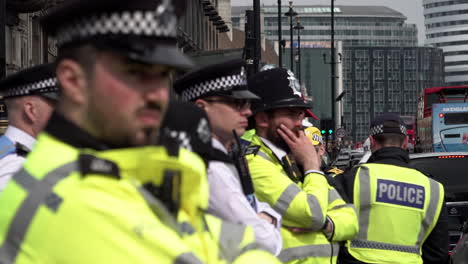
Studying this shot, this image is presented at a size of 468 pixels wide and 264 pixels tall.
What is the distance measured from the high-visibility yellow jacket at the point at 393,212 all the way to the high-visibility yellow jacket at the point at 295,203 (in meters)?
1.21

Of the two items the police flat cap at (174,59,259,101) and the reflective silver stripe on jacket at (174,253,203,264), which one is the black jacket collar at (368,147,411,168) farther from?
the reflective silver stripe on jacket at (174,253,203,264)

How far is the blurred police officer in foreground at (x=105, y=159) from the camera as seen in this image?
1782 millimetres

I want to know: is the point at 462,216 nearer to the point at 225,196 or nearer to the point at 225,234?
the point at 225,196

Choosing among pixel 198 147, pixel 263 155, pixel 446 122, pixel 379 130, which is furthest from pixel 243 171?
pixel 446 122

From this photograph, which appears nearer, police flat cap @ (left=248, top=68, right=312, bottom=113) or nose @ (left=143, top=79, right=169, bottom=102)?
nose @ (left=143, top=79, right=169, bottom=102)

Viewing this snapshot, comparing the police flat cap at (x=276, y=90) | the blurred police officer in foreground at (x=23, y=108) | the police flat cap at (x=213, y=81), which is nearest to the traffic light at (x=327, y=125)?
the blurred police officer in foreground at (x=23, y=108)

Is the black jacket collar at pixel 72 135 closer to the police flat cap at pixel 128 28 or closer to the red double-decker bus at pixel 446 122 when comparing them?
the police flat cap at pixel 128 28

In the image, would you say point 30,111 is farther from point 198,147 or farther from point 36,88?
point 198,147

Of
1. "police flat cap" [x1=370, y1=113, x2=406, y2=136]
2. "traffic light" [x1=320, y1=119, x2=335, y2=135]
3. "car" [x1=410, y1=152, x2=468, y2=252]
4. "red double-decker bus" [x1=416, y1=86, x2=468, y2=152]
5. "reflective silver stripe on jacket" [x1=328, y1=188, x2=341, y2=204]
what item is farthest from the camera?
"traffic light" [x1=320, y1=119, x2=335, y2=135]

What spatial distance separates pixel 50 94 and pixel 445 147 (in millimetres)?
36258

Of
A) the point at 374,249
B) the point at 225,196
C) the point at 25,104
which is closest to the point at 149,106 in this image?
the point at 225,196

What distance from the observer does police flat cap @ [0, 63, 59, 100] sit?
4793mm

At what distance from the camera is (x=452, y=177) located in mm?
11555

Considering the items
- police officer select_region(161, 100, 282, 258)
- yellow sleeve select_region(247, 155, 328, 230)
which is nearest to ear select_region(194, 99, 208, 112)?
police officer select_region(161, 100, 282, 258)
